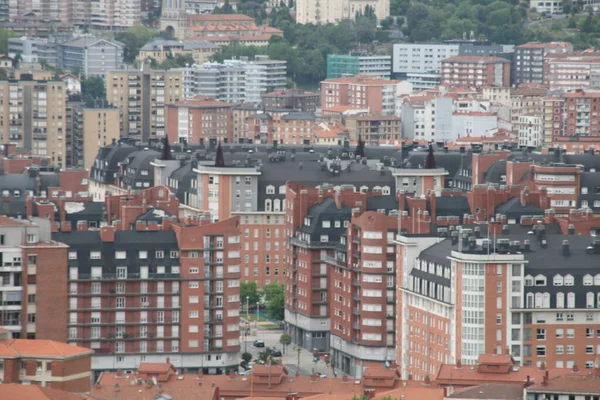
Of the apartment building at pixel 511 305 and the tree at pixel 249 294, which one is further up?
the apartment building at pixel 511 305

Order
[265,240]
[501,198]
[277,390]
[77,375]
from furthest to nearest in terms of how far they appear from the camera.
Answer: [265,240], [501,198], [277,390], [77,375]

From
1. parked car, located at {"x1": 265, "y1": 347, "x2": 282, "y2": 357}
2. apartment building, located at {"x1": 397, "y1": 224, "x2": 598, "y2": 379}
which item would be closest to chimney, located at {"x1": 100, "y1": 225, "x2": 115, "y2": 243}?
parked car, located at {"x1": 265, "y1": 347, "x2": 282, "y2": 357}

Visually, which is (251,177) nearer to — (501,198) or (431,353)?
(501,198)

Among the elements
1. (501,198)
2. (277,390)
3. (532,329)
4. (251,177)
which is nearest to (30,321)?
(277,390)

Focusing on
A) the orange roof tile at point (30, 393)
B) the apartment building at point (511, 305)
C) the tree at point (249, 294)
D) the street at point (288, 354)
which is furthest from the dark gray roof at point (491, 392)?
the tree at point (249, 294)

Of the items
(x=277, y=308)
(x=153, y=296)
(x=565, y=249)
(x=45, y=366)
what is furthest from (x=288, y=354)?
(x=45, y=366)

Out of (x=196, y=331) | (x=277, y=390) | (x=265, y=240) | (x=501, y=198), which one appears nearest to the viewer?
(x=277, y=390)

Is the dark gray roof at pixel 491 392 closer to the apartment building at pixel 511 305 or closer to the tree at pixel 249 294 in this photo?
the apartment building at pixel 511 305

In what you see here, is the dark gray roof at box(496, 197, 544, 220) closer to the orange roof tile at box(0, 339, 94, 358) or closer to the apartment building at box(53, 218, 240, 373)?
the apartment building at box(53, 218, 240, 373)
